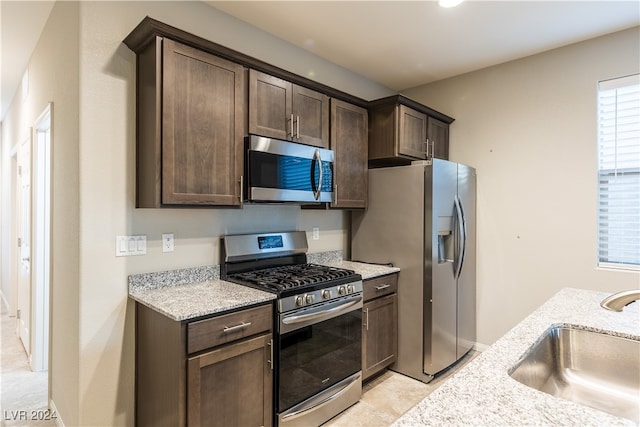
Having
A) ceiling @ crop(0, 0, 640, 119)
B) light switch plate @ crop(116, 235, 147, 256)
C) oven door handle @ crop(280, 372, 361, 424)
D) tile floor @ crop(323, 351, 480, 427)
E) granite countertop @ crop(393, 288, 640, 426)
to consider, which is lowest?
tile floor @ crop(323, 351, 480, 427)

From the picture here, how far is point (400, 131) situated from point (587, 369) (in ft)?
7.50

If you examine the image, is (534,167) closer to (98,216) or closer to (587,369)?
(587,369)

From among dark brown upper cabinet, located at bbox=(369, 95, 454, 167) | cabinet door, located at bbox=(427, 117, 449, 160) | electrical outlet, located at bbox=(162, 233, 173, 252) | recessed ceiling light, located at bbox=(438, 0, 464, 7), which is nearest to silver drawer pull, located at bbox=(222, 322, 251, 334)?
electrical outlet, located at bbox=(162, 233, 173, 252)

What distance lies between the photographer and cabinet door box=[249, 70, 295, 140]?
2.30 metres

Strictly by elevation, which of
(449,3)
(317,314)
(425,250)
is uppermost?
(449,3)

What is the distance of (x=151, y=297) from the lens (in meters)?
1.96

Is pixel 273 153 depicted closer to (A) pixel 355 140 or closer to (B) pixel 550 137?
(A) pixel 355 140

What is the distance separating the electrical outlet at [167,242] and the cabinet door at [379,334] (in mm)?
1494

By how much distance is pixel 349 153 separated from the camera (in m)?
3.09

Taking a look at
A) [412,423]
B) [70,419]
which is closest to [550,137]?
[412,423]

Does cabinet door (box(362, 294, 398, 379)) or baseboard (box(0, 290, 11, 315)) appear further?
baseboard (box(0, 290, 11, 315))

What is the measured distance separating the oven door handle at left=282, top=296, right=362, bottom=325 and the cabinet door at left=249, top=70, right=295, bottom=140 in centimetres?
122

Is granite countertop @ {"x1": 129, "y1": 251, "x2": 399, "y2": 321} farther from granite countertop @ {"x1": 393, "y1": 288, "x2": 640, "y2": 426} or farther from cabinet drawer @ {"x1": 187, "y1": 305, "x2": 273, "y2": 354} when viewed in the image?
granite countertop @ {"x1": 393, "y1": 288, "x2": 640, "y2": 426}

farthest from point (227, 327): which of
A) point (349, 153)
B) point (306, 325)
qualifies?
point (349, 153)
